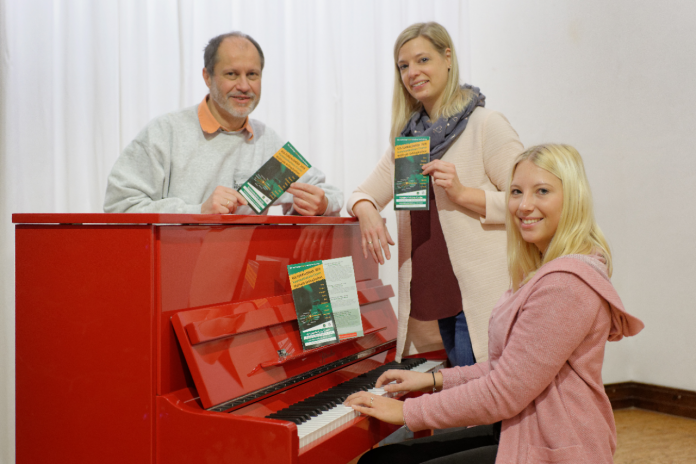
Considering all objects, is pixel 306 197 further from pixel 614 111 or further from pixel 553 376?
pixel 614 111

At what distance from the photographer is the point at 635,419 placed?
3391mm

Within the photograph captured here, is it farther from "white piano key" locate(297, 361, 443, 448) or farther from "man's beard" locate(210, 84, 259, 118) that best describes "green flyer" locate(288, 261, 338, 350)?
"man's beard" locate(210, 84, 259, 118)

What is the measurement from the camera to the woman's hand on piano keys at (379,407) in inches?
52.6

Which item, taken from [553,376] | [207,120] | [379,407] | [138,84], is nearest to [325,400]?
[379,407]

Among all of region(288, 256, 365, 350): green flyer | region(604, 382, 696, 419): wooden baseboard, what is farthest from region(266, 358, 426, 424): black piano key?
region(604, 382, 696, 419): wooden baseboard

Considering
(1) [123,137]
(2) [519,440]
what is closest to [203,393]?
(2) [519,440]

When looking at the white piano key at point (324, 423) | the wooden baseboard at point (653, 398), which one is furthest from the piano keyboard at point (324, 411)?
the wooden baseboard at point (653, 398)

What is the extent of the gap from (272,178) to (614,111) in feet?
8.79

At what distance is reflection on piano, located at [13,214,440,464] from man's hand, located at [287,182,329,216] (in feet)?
1.35

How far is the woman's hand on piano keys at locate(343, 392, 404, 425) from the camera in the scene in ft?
4.39

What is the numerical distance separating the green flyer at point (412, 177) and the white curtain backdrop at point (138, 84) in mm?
1229

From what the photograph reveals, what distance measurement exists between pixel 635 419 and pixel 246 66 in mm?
3013

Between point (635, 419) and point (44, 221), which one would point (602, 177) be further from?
point (44, 221)

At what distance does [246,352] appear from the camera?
1.38 metres
